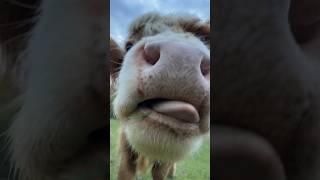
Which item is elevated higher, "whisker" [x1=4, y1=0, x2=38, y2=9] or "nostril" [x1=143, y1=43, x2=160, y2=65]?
"whisker" [x1=4, y1=0, x2=38, y2=9]

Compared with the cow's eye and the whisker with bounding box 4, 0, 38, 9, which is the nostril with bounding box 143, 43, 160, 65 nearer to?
the cow's eye

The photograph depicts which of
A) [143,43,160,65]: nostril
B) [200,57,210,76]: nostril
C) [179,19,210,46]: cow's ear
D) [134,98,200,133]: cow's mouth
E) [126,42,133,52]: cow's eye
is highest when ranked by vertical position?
[179,19,210,46]: cow's ear

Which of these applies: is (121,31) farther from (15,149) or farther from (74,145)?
(15,149)

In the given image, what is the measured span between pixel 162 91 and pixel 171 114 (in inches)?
2.9

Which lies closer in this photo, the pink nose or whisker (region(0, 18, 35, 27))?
the pink nose

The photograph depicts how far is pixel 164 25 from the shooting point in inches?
61.2

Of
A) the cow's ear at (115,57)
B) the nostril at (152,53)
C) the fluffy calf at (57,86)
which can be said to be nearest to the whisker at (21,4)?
the fluffy calf at (57,86)

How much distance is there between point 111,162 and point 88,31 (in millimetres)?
409

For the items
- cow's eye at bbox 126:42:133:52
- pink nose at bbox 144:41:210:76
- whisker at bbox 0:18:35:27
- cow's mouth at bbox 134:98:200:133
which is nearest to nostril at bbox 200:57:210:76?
pink nose at bbox 144:41:210:76

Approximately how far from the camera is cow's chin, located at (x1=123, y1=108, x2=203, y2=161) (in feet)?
4.91

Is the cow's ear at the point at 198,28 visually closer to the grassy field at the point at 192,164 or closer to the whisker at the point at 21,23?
the grassy field at the point at 192,164

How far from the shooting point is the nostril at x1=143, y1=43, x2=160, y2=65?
149 centimetres

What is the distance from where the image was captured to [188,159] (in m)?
1.53

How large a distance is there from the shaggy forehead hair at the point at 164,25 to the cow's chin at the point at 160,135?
0.78 ft
